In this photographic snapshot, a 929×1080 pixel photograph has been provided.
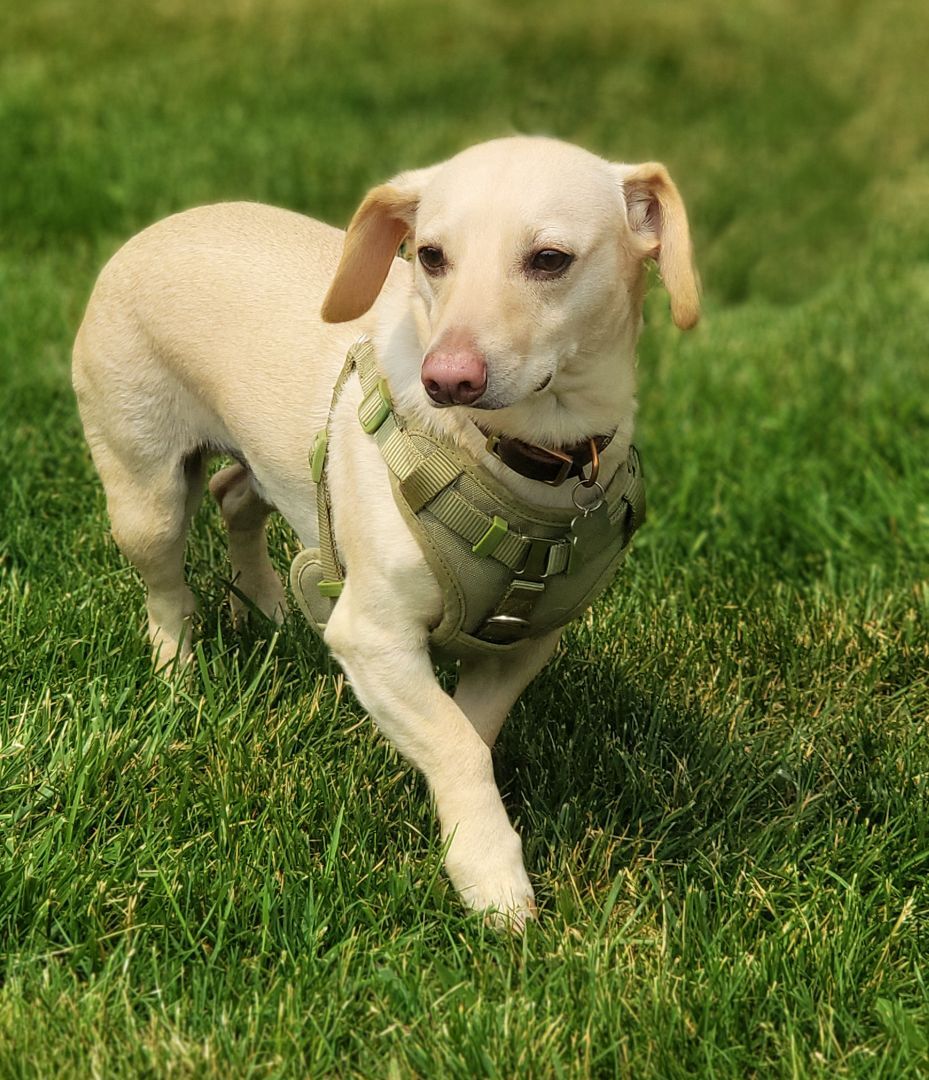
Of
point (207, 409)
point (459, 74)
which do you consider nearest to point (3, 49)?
point (459, 74)

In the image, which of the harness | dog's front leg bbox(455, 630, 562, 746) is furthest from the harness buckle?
dog's front leg bbox(455, 630, 562, 746)

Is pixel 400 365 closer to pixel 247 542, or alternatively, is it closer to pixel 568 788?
pixel 568 788

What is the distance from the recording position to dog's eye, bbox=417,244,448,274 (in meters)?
2.67

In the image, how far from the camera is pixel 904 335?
6.03 metres

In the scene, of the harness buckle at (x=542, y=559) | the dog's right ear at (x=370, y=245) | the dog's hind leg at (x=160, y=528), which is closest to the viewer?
the harness buckle at (x=542, y=559)

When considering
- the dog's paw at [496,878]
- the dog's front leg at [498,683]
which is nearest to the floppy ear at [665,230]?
the dog's front leg at [498,683]

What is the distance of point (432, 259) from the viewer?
269cm

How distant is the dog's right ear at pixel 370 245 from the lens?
2879 millimetres

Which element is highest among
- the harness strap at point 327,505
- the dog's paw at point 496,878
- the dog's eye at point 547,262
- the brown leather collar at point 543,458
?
the dog's eye at point 547,262

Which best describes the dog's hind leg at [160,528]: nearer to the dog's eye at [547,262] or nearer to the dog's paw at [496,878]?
the dog's paw at [496,878]

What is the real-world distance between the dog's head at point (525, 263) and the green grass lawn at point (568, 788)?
0.89 m

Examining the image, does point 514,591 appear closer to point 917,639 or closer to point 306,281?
point 306,281

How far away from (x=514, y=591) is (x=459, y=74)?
7655 millimetres

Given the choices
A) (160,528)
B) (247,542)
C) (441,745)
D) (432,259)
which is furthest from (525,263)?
(247,542)
